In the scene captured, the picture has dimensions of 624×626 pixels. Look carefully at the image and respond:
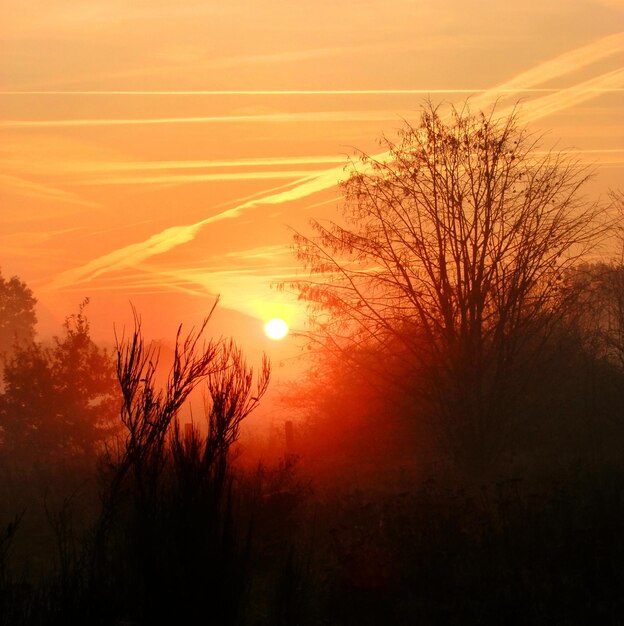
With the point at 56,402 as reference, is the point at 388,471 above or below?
below

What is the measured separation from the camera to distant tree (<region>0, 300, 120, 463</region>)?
1602 inches

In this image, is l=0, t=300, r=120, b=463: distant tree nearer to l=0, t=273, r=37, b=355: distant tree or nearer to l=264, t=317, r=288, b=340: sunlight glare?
l=264, t=317, r=288, b=340: sunlight glare

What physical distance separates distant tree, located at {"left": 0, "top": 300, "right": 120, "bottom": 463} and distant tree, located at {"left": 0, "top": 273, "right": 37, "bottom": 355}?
6095 cm

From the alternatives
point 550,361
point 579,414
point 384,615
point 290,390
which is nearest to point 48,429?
point 290,390

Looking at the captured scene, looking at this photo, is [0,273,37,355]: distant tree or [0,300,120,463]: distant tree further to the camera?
[0,273,37,355]: distant tree

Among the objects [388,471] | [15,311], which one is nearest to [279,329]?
[388,471]

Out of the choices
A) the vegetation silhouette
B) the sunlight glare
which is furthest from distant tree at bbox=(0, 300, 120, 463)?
the sunlight glare

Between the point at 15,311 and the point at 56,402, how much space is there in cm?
6642

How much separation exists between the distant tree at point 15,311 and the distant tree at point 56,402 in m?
61.0

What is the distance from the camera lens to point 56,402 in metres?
41.8

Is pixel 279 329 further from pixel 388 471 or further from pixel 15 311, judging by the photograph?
pixel 15 311

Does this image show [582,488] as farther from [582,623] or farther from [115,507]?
[115,507]

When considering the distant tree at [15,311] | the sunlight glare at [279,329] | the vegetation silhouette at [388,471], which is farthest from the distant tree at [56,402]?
the distant tree at [15,311]

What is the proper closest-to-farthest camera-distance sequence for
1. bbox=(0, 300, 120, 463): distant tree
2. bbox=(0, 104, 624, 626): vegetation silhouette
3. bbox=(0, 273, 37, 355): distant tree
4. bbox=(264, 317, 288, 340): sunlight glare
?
bbox=(0, 104, 624, 626): vegetation silhouette
bbox=(264, 317, 288, 340): sunlight glare
bbox=(0, 300, 120, 463): distant tree
bbox=(0, 273, 37, 355): distant tree
